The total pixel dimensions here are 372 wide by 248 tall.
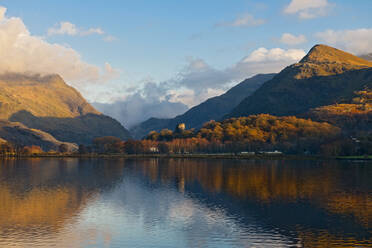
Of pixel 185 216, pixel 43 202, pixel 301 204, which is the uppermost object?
pixel 43 202

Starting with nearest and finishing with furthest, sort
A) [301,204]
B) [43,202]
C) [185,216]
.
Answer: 1. [185,216]
2. [301,204]
3. [43,202]

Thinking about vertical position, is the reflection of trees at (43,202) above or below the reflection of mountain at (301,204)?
above

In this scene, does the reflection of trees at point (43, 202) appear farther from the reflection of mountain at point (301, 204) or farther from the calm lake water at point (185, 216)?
the reflection of mountain at point (301, 204)

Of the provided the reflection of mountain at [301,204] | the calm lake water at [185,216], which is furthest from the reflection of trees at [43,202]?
the reflection of mountain at [301,204]

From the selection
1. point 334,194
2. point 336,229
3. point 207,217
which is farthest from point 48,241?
point 334,194

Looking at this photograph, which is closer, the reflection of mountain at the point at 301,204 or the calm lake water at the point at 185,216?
the calm lake water at the point at 185,216

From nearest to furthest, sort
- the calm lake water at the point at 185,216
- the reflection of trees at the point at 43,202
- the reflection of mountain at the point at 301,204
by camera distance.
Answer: the calm lake water at the point at 185,216 < the reflection of mountain at the point at 301,204 < the reflection of trees at the point at 43,202

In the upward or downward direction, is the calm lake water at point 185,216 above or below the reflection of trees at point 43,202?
below

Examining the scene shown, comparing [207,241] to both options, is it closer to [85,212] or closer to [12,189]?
[85,212]

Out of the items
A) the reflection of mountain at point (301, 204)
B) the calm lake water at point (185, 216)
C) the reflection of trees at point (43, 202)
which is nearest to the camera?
the calm lake water at point (185, 216)

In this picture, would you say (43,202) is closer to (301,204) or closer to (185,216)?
(185,216)

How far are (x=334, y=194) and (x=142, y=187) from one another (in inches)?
1935

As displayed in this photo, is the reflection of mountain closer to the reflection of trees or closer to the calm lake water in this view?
the calm lake water

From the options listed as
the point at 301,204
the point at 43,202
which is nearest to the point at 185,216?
the point at 301,204
